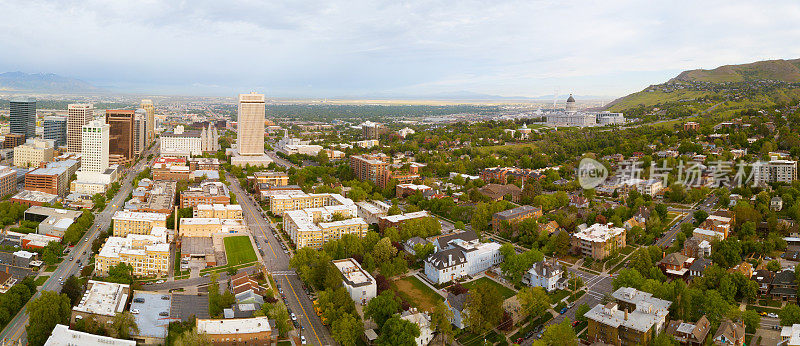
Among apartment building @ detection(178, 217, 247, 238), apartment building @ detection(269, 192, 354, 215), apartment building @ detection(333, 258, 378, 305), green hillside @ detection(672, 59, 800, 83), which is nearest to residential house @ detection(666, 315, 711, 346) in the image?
apartment building @ detection(333, 258, 378, 305)

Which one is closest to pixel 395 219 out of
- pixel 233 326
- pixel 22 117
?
pixel 233 326

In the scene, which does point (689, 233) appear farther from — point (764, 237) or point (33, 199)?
point (33, 199)

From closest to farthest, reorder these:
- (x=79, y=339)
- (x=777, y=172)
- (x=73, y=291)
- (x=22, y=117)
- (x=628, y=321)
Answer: (x=79, y=339), (x=628, y=321), (x=73, y=291), (x=777, y=172), (x=22, y=117)

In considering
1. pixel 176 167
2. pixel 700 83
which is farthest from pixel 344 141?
pixel 700 83

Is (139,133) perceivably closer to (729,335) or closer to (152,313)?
(152,313)

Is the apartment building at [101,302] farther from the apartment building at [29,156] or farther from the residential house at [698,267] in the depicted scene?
the apartment building at [29,156]

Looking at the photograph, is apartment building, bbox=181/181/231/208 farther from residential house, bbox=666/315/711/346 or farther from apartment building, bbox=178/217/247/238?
residential house, bbox=666/315/711/346
